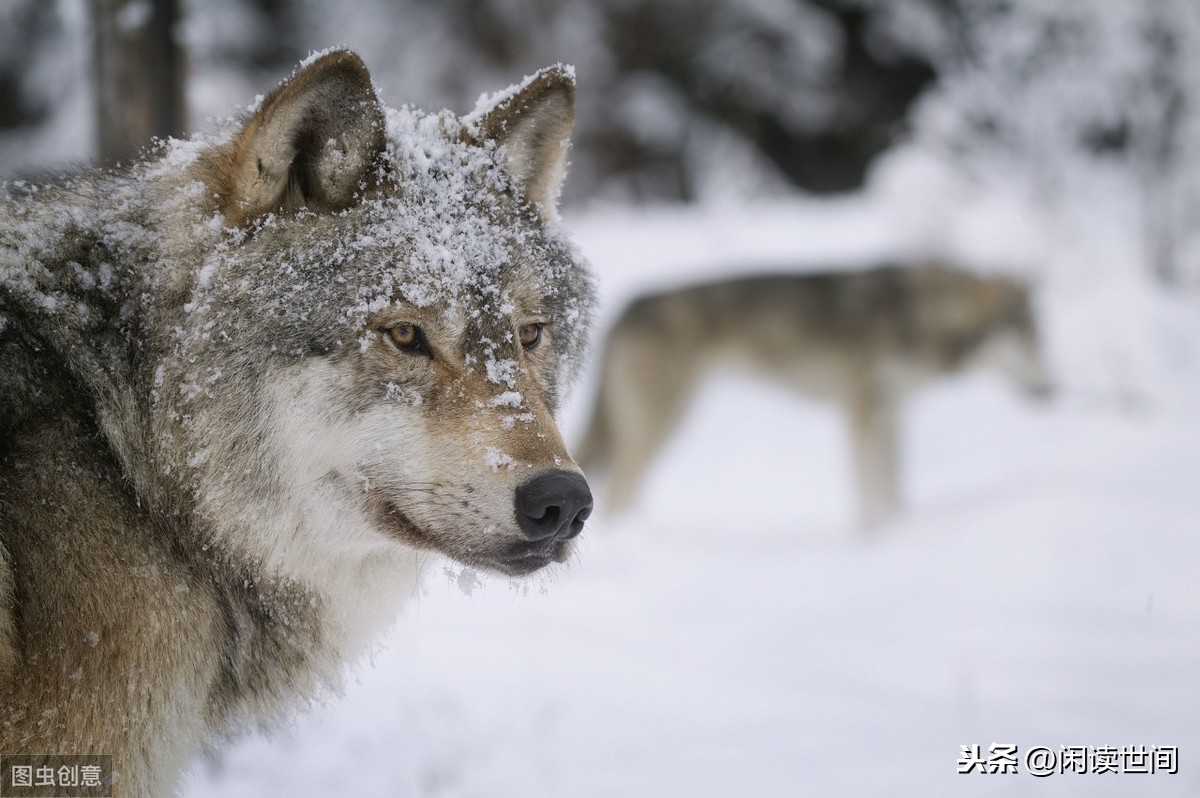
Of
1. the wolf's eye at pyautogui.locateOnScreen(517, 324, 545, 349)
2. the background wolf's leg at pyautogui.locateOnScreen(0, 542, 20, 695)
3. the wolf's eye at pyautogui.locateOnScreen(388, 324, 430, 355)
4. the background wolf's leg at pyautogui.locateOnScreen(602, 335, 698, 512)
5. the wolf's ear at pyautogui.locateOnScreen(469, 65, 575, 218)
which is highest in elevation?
the wolf's ear at pyautogui.locateOnScreen(469, 65, 575, 218)

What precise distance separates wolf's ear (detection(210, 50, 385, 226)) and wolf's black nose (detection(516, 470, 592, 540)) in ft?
2.61

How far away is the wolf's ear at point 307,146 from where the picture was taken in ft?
6.80

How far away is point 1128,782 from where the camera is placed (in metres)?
3.03

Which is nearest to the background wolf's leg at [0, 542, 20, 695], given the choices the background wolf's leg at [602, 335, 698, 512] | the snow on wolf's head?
the snow on wolf's head

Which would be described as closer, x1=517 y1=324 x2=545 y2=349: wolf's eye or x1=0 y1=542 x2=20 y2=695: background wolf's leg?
x1=0 y1=542 x2=20 y2=695: background wolf's leg

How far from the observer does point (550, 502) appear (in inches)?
79.8

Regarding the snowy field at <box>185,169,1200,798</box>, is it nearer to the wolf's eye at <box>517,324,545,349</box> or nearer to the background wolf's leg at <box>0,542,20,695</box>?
the wolf's eye at <box>517,324,545,349</box>

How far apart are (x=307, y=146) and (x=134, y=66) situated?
2611mm

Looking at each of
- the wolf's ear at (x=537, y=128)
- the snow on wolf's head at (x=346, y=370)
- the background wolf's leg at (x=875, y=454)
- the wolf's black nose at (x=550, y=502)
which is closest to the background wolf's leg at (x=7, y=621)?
the snow on wolf's head at (x=346, y=370)

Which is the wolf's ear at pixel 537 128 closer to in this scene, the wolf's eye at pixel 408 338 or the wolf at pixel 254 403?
the wolf at pixel 254 403

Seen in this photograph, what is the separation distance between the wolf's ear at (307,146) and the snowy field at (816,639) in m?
0.93

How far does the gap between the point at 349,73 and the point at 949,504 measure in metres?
5.95

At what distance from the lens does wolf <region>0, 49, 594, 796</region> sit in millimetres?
1974

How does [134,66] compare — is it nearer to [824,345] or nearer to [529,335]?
[529,335]
